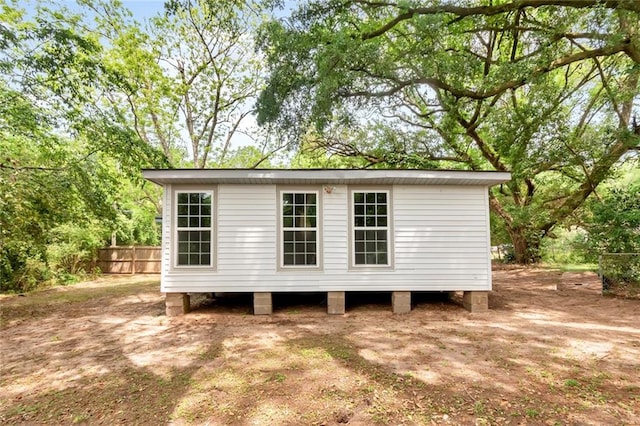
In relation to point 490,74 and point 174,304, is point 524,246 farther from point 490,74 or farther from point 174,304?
point 174,304

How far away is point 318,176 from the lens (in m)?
5.92

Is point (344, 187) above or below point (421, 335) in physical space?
above

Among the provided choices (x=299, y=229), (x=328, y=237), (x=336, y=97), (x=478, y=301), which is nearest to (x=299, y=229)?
(x=299, y=229)

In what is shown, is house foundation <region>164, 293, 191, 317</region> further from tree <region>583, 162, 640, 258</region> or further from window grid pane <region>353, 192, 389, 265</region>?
tree <region>583, 162, 640, 258</region>

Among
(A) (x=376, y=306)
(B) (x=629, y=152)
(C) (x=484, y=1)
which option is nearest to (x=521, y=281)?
(B) (x=629, y=152)

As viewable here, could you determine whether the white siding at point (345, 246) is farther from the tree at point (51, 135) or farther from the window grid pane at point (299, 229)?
the tree at point (51, 135)

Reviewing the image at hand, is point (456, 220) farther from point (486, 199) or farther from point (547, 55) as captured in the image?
point (547, 55)

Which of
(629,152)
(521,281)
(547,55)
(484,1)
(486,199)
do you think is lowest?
(521,281)

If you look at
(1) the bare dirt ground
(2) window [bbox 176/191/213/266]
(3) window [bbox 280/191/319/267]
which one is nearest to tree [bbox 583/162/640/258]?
(1) the bare dirt ground

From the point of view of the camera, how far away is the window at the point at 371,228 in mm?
6168

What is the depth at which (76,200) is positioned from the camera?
7348mm

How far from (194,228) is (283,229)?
1.75 m

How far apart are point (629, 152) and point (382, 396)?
37.2 ft

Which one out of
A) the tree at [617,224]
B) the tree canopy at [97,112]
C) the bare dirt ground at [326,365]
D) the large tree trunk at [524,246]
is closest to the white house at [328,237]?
the bare dirt ground at [326,365]
